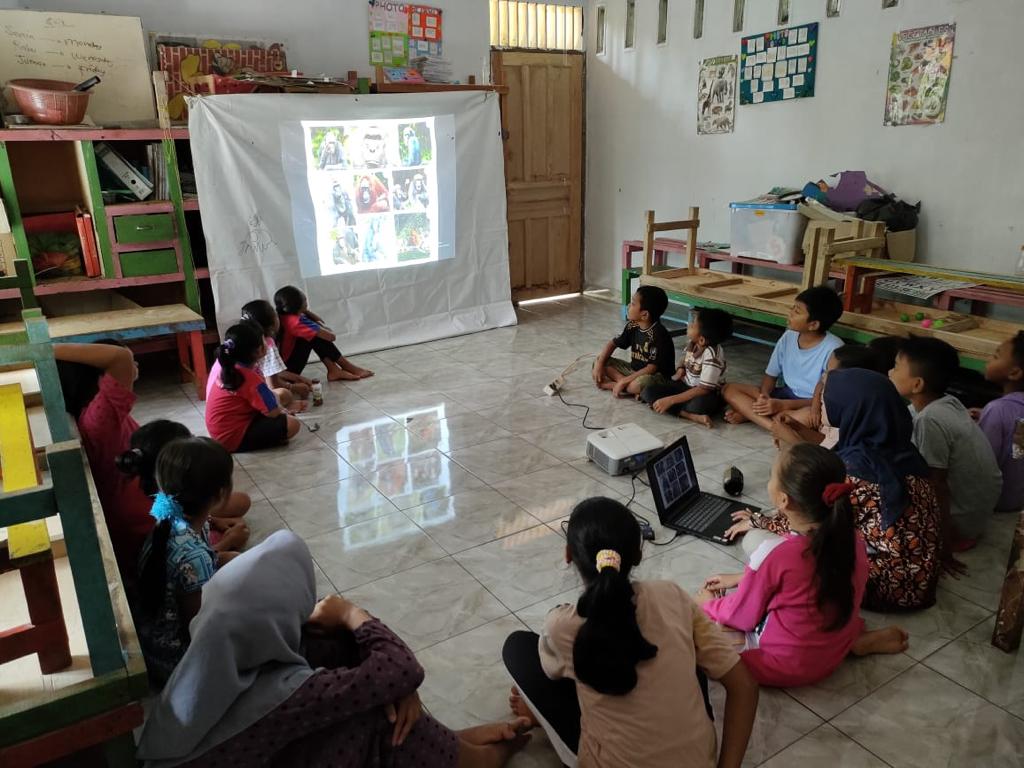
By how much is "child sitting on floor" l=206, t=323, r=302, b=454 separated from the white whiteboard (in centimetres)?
209

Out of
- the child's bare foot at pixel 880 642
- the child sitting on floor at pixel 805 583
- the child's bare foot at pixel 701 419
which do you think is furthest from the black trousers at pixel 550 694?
the child's bare foot at pixel 701 419

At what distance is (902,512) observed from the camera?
6.91 feet

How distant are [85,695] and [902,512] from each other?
6.68ft

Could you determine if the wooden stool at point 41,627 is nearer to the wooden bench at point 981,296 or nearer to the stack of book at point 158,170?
the stack of book at point 158,170

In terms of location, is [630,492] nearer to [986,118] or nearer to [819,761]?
[819,761]

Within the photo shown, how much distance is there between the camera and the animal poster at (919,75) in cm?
397

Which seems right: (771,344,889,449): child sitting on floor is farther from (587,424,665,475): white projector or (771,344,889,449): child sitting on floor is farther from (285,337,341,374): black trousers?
(285,337,341,374): black trousers

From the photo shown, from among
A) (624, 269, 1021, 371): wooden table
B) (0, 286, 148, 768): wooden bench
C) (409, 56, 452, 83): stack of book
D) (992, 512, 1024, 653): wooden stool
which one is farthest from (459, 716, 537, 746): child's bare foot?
(409, 56, 452, 83): stack of book

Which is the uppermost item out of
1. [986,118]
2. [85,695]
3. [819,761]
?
[986,118]

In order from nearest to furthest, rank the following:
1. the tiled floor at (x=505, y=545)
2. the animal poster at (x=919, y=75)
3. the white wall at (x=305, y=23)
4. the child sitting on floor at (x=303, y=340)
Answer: the tiled floor at (x=505, y=545), the animal poster at (x=919, y=75), the child sitting on floor at (x=303, y=340), the white wall at (x=305, y=23)

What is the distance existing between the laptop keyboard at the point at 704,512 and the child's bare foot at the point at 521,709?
1.07 meters

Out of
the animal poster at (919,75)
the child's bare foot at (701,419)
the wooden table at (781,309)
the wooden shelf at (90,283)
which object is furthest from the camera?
the wooden shelf at (90,283)

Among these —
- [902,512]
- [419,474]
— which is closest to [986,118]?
[902,512]

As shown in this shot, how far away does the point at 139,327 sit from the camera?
3979 mm
